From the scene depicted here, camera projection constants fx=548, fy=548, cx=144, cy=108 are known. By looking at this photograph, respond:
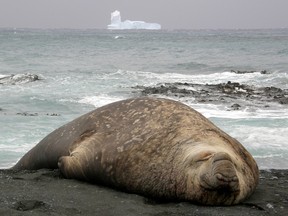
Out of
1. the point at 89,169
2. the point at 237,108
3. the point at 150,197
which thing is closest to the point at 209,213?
the point at 150,197

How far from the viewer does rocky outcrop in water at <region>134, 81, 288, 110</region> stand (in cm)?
1497

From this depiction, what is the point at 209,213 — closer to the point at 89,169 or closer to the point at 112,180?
the point at 112,180

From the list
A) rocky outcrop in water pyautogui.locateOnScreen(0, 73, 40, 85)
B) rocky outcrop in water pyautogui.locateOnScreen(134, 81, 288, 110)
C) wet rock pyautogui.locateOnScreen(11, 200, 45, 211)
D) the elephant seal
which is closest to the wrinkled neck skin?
the elephant seal

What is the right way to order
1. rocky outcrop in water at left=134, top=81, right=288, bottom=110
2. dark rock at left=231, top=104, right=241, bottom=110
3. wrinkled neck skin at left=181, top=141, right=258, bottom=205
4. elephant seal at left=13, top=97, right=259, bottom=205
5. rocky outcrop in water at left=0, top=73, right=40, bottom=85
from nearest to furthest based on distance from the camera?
wrinkled neck skin at left=181, top=141, right=258, bottom=205, elephant seal at left=13, top=97, right=259, bottom=205, dark rock at left=231, top=104, right=241, bottom=110, rocky outcrop in water at left=134, top=81, right=288, bottom=110, rocky outcrop in water at left=0, top=73, right=40, bottom=85

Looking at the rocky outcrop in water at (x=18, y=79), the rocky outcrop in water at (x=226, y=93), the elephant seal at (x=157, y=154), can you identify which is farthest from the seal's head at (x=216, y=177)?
the rocky outcrop in water at (x=18, y=79)

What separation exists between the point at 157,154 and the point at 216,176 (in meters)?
0.73

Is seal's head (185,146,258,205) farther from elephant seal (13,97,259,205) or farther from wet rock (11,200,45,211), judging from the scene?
wet rock (11,200,45,211)

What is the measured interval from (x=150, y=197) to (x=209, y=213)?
0.59 metres

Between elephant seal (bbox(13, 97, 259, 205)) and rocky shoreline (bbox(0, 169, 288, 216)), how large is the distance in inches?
4.0

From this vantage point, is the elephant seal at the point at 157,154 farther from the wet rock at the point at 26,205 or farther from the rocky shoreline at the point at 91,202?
the wet rock at the point at 26,205

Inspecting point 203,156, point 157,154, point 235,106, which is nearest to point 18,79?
point 235,106

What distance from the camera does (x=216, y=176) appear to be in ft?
12.4

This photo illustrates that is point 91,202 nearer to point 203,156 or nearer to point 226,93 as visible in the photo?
point 203,156

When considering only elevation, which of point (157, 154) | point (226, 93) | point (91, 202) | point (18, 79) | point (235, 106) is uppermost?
point (157, 154)
